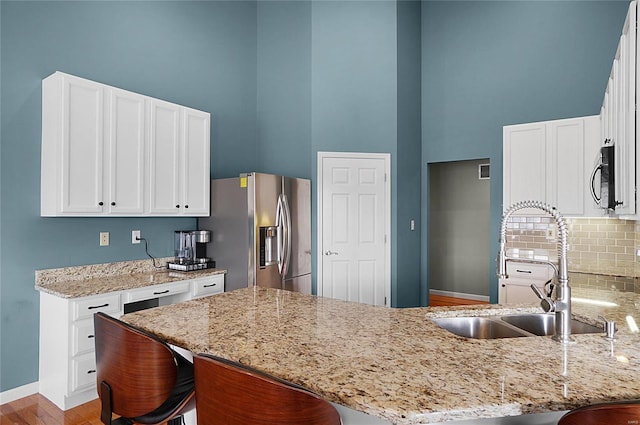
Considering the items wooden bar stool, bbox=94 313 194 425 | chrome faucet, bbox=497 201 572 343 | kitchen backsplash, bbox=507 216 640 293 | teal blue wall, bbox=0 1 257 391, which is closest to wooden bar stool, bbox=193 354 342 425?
wooden bar stool, bbox=94 313 194 425

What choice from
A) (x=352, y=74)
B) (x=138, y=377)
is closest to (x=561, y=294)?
(x=138, y=377)

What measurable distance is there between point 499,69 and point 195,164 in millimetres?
3933

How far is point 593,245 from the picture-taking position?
388cm

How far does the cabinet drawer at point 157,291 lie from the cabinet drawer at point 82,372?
489 mm

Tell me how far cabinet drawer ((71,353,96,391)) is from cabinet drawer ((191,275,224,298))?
99 centimetres

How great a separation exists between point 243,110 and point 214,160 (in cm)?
86

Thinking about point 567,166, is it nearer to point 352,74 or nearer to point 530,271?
point 530,271

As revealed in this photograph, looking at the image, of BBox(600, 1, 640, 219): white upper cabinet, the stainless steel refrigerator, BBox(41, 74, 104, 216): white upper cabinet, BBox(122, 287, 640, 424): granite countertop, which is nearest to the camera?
BBox(122, 287, 640, 424): granite countertop

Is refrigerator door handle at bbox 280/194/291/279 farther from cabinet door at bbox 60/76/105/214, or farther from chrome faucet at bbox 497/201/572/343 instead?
chrome faucet at bbox 497/201/572/343

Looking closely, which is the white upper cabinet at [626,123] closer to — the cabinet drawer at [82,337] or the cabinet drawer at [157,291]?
the cabinet drawer at [157,291]

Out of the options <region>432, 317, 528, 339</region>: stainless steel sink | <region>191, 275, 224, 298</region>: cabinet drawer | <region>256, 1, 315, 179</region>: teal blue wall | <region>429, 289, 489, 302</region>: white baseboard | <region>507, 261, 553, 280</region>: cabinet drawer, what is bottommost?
<region>429, 289, 489, 302</region>: white baseboard

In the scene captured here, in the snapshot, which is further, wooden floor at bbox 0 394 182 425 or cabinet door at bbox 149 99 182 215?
cabinet door at bbox 149 99 182 215

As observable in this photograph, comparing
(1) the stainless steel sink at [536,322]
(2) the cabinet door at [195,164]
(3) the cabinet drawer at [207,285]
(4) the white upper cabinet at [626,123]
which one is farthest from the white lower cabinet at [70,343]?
(4) the white upper cabinet at [626,123]

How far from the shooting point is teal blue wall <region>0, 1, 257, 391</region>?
9.65ft
